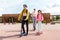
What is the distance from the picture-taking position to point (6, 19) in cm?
3609

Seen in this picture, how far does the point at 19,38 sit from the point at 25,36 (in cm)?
83

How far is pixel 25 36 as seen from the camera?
52.5 feet

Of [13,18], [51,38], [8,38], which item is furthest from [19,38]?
[13,18]

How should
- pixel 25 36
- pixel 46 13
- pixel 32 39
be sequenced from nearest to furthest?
pixel 32 39, pixel 25 36, pixel 46 13

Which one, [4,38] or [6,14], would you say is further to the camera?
[6,14]

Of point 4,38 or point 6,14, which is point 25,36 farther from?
point 6,14

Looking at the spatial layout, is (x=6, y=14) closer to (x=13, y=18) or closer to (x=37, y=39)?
(x=13, y=18)

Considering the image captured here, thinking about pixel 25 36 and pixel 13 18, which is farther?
pixel 13 18

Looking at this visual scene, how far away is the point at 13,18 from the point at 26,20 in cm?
1956

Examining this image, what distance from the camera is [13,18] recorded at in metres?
35.8

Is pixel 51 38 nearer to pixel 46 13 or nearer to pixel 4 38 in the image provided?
pixel 4 38

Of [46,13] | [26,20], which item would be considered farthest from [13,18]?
[26,20]

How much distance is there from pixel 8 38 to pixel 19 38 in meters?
0.60

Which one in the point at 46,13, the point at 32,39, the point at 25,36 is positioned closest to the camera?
the point at 32,39
